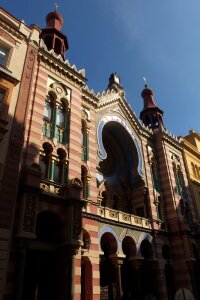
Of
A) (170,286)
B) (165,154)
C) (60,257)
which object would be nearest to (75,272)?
(60,257)

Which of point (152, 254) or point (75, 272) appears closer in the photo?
point (75, 272)

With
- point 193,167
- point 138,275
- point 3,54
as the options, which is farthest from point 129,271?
point 3,54

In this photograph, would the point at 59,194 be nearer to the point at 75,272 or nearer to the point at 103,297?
the point at 75,272

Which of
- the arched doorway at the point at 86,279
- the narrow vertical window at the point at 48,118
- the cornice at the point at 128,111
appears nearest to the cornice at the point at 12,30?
the narrow vertical window at the point at 48,118

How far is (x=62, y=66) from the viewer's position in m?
20.3

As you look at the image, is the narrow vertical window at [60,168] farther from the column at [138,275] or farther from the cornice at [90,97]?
the column at [138,275]

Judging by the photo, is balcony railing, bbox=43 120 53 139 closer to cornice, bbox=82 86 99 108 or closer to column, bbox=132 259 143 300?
cornice, bbox=82 86 99 108

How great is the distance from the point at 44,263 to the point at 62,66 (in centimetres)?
1321

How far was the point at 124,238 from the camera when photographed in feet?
65.9

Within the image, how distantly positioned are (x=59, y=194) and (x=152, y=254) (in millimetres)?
9879

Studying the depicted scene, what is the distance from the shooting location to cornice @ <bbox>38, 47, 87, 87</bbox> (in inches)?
765

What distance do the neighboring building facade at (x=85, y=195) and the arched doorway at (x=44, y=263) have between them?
48 millimetres

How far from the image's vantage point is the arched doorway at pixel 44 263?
1373cm

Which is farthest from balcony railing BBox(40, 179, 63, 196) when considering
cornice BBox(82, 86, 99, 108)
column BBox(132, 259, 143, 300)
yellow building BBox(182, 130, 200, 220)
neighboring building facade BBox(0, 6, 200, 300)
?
yellow building BBox(182, 130, 200, 220)
